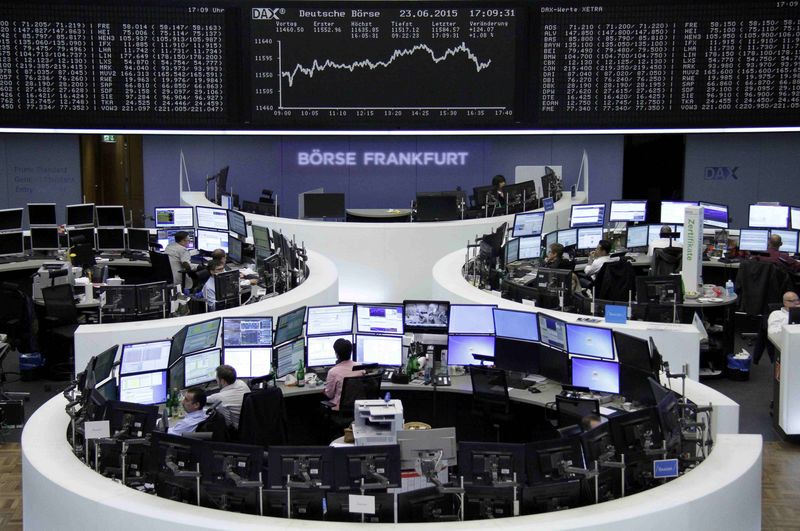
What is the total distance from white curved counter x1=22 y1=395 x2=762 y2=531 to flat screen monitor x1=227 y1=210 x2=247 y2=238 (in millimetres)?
6605

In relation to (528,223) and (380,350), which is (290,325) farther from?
(528,223)

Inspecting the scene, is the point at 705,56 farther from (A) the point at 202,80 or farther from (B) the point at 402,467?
(B) the point at 402,467

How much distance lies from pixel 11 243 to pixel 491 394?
24.0 feet

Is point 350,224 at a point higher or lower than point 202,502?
higher

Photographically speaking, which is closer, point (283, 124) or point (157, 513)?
point (157, 513)

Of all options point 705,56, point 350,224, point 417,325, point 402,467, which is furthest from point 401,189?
point 402,467

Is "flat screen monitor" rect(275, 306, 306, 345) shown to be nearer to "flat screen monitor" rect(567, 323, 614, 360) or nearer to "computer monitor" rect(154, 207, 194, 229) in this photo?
"flat screen monitor" rect(567, 323, 614, 360)

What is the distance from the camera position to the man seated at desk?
8438mm

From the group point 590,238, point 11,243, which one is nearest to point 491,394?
point 590,238

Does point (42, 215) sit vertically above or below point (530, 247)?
above

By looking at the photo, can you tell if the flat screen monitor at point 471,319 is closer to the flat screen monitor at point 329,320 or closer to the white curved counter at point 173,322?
the flat screen monitor at point 329,320

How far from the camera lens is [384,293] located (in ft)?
42.5

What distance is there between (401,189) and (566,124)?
4.44 meters

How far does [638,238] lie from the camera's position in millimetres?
13336
